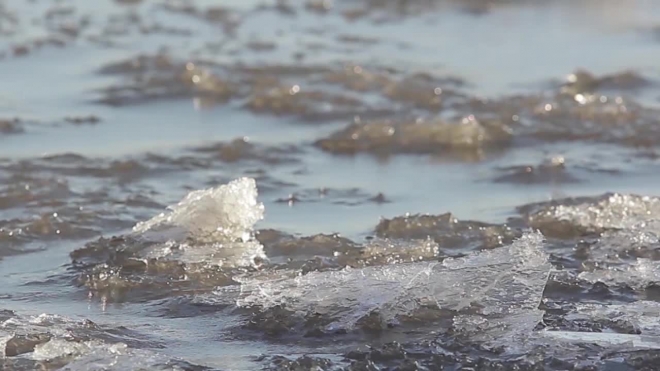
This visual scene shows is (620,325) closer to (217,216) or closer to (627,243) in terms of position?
(627,243)

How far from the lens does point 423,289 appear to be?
3.93 meters

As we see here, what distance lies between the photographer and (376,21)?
1159cm

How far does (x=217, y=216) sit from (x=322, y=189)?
3.44 ft

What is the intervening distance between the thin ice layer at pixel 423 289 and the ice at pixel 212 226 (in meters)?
0.62

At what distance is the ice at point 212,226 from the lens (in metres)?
4.67

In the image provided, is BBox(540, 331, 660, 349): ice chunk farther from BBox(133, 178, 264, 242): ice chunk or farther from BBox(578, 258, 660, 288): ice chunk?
BBox(133, 178, 264, 242): ice chunk

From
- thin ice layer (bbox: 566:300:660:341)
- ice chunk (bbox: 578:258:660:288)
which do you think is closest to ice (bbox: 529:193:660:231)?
ice chunk (bbox: 578:258:660:288)

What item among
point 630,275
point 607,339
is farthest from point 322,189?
point 607,339

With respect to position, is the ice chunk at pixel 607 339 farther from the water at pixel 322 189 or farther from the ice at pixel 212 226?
the ice at pixel 212 226

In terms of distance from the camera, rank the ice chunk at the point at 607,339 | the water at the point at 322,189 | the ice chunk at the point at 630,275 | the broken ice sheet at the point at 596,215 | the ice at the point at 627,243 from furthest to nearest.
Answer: the broken ice sheet at the point at 596,215 < the ice at the point at 627,243 < the ice chunk at the point at 630,275 < the water at the point at 322,189 < the ice chunk at the point at 607,339

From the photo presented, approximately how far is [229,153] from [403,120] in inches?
46.6

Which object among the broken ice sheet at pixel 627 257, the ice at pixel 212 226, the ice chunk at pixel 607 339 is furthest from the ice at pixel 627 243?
the ice at pixel 212 226

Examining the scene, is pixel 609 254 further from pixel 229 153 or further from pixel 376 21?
pixel 376 21

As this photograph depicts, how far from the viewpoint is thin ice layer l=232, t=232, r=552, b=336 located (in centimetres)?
385
